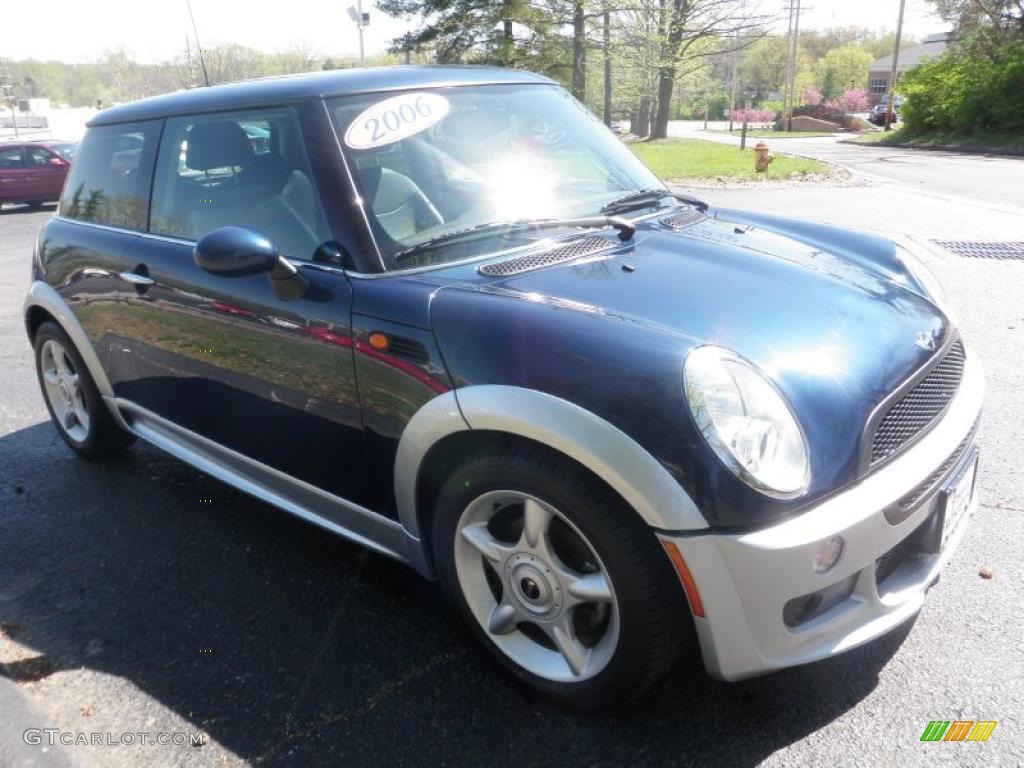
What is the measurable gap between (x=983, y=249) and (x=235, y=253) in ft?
26.6

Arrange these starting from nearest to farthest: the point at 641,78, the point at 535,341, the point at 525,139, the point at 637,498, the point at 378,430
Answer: the point at 637,498 < the point at 535,341 < the point at 378,430 < the point at 525,139 < the point at 641,78

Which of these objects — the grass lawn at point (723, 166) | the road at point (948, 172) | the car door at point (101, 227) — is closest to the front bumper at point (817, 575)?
the car door at point (101, 227)

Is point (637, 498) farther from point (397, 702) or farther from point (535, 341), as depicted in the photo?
point (397, 702)

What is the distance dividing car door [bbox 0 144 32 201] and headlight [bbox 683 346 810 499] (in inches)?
748

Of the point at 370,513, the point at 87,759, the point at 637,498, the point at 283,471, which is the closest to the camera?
the point at 637,498

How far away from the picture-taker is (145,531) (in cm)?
333

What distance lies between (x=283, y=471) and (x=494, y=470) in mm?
1058

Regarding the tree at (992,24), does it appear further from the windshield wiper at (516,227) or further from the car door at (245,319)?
the car door at (245,319)

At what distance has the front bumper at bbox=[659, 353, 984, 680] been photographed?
5.73 ft

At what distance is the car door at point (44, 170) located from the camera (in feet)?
55.7

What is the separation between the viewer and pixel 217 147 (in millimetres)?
3049

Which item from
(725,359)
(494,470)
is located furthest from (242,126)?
(725,359)

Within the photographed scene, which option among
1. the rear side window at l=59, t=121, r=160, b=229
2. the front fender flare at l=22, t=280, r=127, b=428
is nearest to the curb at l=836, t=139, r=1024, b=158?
the rear side window at l=59, t=121, r=160, b=229

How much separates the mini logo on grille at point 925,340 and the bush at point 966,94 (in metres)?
29.7
